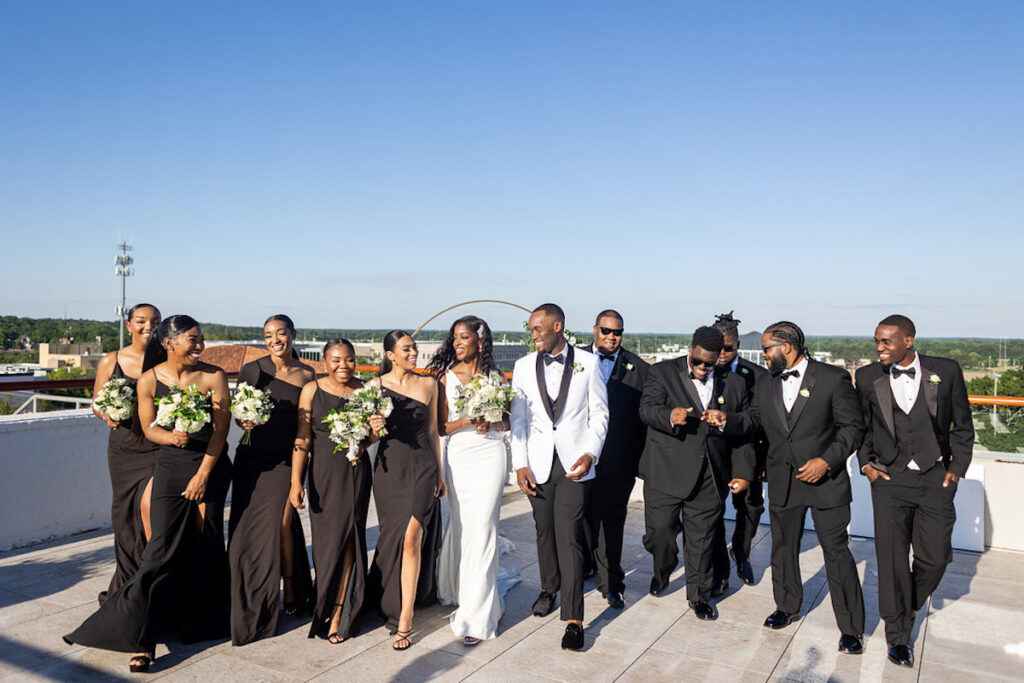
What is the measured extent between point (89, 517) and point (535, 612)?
15.1ft

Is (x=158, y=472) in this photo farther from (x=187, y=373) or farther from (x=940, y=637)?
(x=940, y=637)

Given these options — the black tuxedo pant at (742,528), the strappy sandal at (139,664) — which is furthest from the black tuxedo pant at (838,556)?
the strappy sandal at (139,664)

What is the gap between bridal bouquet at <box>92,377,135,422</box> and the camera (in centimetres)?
468

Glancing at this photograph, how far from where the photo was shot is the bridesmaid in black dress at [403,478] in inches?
187

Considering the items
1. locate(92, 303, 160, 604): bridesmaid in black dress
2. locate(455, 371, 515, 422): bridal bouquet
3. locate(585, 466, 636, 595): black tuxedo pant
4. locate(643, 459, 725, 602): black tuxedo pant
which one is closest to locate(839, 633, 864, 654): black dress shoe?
locate(643, 459, 725, 602): black tuxedo pant

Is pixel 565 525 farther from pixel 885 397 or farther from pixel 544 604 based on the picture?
pixel 885 397

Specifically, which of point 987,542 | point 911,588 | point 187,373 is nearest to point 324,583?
point 187,373

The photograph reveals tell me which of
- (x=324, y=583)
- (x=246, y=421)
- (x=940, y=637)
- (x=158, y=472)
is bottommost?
(x=940, y=637)

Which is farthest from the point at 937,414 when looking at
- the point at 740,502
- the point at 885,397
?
the point at 740,502

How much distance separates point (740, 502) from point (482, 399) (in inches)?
103

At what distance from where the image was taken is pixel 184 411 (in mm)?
4168

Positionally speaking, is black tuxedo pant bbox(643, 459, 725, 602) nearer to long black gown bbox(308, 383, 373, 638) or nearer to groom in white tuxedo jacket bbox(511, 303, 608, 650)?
groom in white tuxedo jacket bbox(511, 303, 608, 650)

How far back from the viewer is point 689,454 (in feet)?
17.3

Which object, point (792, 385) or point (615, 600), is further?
point (615, 600)
